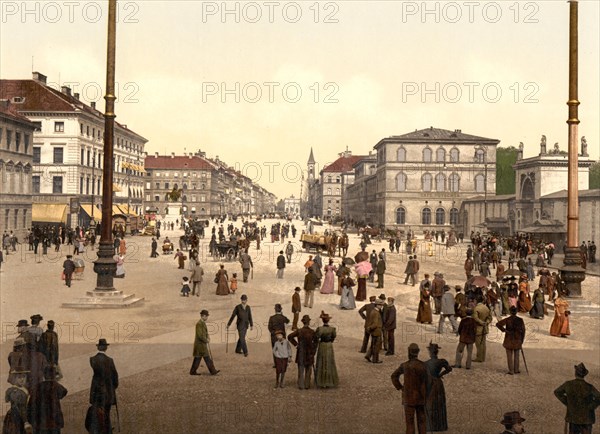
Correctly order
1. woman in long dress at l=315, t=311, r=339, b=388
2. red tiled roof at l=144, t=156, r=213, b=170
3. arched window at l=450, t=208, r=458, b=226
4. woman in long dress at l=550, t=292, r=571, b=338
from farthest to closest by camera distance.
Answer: red tiled roof at l=144, t=156, r=213, b=170, arched window at l=450, t=208, r=458, b=226, woman in long dress at l=550, t=292, r=571, b=338, woman in long dress at l=315, t=311, r=339, b=388

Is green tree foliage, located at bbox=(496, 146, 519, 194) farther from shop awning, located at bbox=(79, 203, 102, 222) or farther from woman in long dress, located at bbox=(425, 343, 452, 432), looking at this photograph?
woman in long dress, located at bbox=(425, 343, 452, 432)

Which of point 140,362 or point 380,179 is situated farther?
point 380,179

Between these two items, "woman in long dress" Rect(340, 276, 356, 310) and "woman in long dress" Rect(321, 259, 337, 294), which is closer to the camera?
"woman in long dress" Rect(340, 276, 356, 310)

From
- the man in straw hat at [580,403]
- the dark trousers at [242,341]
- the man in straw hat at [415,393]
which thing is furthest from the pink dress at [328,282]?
the man in straw hat at [580,403]

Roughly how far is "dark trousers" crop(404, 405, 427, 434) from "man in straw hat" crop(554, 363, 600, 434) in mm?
1772

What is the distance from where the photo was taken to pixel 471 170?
69.2 m

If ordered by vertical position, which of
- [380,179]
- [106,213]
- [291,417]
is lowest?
[291,417]

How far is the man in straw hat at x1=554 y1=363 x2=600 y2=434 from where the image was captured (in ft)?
23.1

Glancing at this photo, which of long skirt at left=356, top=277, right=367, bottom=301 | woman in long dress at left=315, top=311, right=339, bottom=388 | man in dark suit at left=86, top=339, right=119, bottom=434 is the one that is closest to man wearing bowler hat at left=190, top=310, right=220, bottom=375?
woman in long dress at left=315, top=311, right=339, bottom=388

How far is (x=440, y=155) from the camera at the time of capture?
69375 mm

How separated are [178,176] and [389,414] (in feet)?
363

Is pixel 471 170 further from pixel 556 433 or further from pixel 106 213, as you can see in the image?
pixel 556 433

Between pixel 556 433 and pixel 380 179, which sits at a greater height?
pixel 380 179

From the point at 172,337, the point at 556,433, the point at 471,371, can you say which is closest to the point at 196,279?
the point at 172,337
